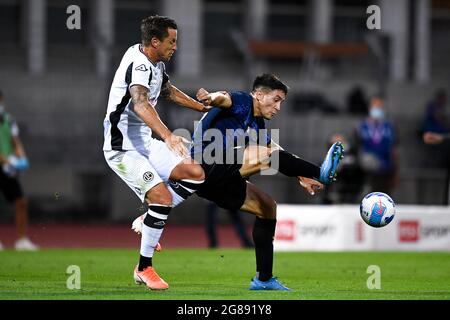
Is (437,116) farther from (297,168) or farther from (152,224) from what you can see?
(152,224)

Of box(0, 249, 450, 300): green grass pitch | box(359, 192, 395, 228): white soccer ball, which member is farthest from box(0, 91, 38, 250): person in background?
box(359, 192, 395, 228): white soccer ball

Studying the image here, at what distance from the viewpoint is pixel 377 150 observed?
811 inches

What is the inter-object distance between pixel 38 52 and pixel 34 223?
4.32 metres

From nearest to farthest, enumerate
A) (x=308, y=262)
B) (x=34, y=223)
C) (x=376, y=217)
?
1. (x=376, y=217)
2. (x=308, y=262)
3. (x=34, y=223)

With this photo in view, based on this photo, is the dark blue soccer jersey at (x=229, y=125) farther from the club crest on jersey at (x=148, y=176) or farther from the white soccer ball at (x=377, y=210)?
the white soccer ball at (x=377, y=210)

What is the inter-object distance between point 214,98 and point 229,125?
50cm

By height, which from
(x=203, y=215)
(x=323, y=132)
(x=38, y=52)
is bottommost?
(x=203, y=215)

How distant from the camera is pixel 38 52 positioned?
24984mm

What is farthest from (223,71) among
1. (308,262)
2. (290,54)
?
(308,262)

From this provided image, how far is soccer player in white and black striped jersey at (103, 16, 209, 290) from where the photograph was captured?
10.4 m

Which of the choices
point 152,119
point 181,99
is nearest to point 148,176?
point 152,119

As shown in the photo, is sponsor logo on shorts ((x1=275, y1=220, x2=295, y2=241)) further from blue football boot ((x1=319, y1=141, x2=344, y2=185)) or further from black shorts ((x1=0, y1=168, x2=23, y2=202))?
blue football boot ((x1=319, y1=141, x2=344, y2=185))

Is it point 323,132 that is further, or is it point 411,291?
point 323,132

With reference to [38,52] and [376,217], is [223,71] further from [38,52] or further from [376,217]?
[376,217]
